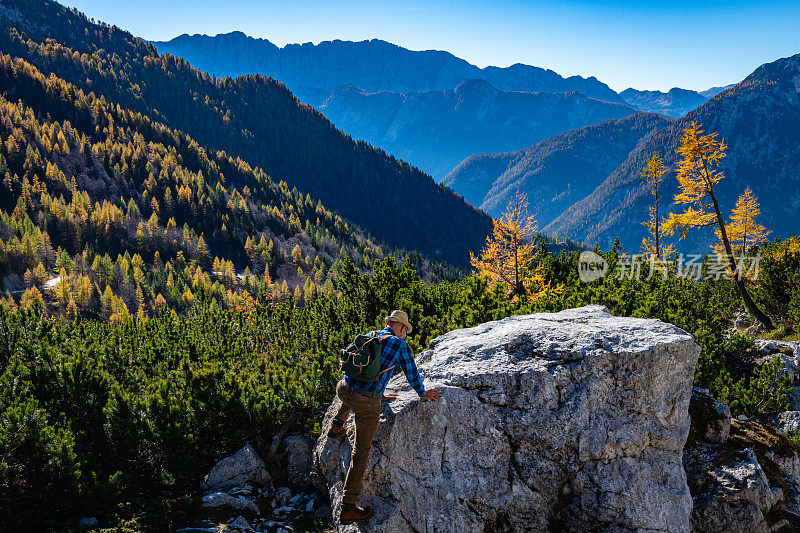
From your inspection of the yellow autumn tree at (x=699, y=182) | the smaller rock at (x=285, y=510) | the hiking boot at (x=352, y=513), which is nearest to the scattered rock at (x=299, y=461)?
the smaller rock at (x=285, y=510)

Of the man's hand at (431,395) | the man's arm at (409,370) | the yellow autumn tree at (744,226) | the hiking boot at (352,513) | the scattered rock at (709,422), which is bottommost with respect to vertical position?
the hiking boot at (352,513)

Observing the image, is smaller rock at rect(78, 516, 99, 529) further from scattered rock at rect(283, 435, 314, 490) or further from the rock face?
the rock face

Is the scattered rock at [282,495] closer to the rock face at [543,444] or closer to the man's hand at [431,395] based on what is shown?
the rock face at [543,444]

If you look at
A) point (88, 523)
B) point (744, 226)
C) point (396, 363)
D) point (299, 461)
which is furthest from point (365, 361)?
point (744, 226)

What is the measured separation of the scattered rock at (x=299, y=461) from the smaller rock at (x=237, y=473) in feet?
1.50

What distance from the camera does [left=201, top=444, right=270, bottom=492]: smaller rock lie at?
818cm

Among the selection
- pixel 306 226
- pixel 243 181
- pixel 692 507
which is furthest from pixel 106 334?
pixel 243 181

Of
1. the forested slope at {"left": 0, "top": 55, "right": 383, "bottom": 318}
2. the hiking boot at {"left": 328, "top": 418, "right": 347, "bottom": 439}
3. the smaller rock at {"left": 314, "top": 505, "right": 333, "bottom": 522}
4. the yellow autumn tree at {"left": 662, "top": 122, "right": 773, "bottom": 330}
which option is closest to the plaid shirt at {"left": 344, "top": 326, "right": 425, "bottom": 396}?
the hiking boot at {"left": 328, "top": 418, "right": 347, "bottom": 439}

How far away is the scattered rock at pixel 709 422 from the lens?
26.2 feet

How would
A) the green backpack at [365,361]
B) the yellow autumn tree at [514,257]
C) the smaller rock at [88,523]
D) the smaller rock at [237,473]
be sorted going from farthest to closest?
the yellow autumn tree at [514,257] < the smaller rock at [237,473] < the smaller rock at [88,523] < the green backpack at [365,361]

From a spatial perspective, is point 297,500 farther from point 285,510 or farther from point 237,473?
point 237,473

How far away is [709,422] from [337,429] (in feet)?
21.3

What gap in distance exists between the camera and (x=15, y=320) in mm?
13008

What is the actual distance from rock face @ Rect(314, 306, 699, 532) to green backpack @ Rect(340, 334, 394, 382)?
0.83 metres
